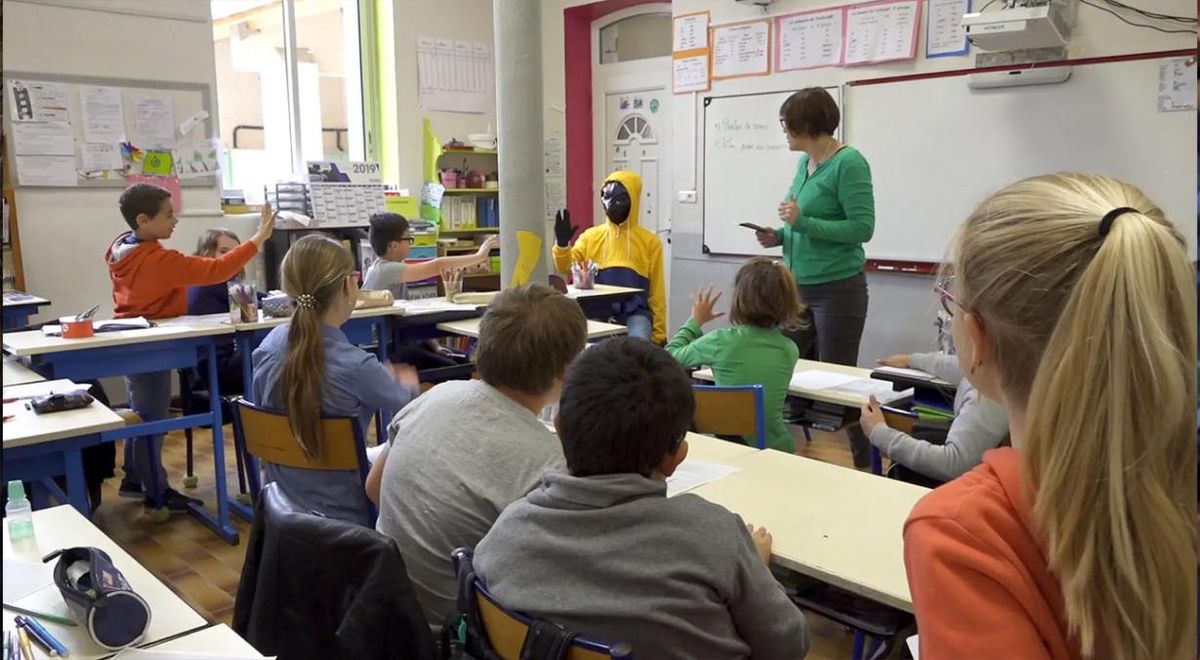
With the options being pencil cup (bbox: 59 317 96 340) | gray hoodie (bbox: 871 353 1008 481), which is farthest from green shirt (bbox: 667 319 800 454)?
pencil cup (bbox: 59 317 96 340)

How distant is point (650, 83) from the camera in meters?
6.96

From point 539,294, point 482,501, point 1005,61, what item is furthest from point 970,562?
point 1005,61

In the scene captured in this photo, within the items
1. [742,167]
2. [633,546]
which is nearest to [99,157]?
[742,167]

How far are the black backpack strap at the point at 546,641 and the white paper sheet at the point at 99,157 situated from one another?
529 centimetres

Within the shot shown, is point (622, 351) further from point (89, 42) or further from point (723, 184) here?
point (89, 42)

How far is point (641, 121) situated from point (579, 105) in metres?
0.62

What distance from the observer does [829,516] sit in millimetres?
1775

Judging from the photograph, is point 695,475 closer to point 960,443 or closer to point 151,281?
point 960,443

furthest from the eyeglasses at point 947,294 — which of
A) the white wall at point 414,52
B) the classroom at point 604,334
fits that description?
the white wall at point 414,52

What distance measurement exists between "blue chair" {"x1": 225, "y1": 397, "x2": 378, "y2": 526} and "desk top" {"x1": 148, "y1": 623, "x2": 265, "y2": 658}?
0.99 m

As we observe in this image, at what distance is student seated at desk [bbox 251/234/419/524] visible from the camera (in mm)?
2441

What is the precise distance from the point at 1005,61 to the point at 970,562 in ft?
14.8

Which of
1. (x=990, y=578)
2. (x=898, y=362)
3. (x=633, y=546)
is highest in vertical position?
(x=990, y=578)

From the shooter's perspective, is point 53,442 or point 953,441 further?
point 53,442
